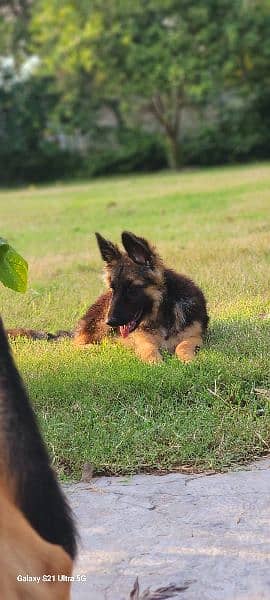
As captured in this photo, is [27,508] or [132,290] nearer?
[27,508]

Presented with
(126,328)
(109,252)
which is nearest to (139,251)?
(109,252)

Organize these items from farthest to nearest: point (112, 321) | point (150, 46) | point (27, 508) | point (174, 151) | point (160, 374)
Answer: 1. point (174, 151)
2. point (150, 46)
3. point (112, 321)
4. point (160, 374)
5. point (27, 508)

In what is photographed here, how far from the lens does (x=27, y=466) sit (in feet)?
6.48

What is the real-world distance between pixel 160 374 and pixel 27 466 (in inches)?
116

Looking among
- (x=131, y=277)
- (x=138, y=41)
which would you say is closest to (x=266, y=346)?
(x=131, y=277)

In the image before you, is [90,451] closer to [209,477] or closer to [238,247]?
[209,477]

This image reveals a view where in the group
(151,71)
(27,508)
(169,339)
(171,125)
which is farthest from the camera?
(171,125)

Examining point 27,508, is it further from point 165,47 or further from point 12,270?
point 165,47

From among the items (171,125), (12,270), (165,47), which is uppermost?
(12,270)

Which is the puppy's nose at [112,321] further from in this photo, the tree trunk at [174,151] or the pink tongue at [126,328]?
the tree trunk at [174,151]

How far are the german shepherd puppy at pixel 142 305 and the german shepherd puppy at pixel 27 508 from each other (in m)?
3.82

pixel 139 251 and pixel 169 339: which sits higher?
pixel 139 251

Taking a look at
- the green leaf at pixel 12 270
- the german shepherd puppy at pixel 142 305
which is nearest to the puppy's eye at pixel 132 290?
the german shepherd puppy at pixel 142 305

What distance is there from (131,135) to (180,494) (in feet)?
93.0
